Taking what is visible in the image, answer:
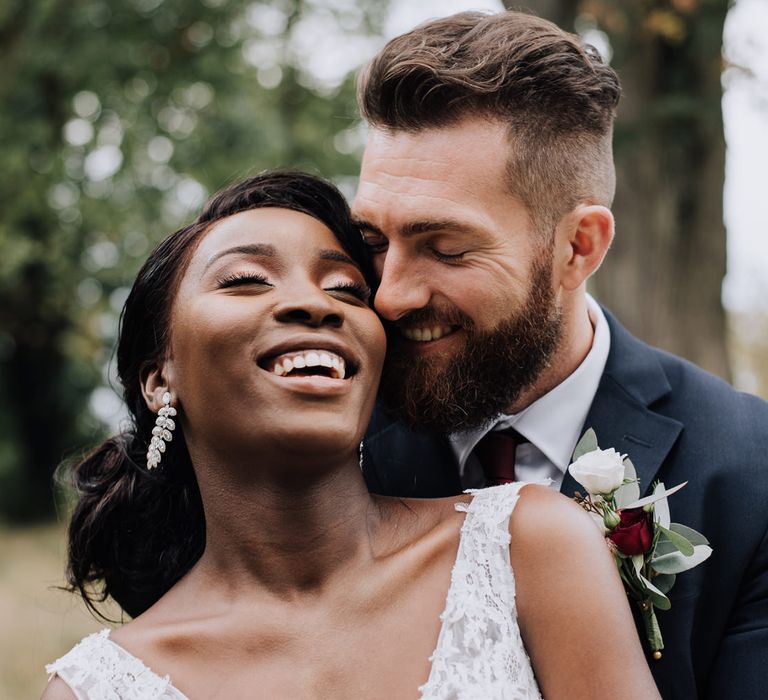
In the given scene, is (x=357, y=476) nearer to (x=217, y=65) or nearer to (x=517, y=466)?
(x=517, y=466)

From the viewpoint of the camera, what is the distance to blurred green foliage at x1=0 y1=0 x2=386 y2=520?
576 inches

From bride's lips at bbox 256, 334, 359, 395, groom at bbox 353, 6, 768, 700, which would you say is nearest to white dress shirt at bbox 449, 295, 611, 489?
groom at bbox 353, 6, 768, 700

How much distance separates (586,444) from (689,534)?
17.5 inches

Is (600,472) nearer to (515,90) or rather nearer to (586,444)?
(586,444)

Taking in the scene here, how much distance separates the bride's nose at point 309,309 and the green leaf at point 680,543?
4.05 ft

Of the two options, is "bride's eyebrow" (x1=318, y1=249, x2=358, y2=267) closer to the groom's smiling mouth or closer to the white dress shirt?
the groom's smiling mouth

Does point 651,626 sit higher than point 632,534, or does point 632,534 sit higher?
point 632,534

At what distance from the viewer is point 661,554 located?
333 cm

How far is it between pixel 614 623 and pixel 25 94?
14643 mm

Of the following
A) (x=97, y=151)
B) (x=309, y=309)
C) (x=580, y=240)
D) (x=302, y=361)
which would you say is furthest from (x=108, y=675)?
(x=97, y=151)

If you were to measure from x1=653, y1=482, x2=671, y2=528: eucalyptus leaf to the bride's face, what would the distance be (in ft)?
3.26

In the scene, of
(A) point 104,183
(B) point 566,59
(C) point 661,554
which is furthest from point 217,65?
(C) point 661,554

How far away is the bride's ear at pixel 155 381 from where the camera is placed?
335 cm

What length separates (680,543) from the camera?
331 cm
